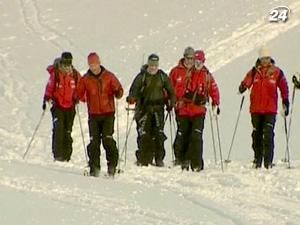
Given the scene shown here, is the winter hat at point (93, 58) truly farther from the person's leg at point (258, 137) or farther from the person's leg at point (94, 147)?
the person's leg at point (258, 137)

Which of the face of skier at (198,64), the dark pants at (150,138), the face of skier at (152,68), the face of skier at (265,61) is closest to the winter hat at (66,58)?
the face of skier at (152,68)

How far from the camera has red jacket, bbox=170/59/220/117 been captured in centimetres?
1447

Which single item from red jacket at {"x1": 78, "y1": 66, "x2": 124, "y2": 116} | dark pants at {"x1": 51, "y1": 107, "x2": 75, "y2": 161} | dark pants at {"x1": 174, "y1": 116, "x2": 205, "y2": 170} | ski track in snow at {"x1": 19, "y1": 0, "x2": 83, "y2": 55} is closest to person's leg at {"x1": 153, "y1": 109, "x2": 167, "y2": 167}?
dark pants at {"x1": 174, "y1": 116, "x2": 205, "y2": 170}

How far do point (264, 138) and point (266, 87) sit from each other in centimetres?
77

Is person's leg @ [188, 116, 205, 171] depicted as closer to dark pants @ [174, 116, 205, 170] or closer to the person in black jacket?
dark pants @ [174, 116, 205, 170]

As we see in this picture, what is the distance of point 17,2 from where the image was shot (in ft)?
121

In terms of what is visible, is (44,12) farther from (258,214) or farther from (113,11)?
(258,214)

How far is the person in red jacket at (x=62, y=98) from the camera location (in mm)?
15211

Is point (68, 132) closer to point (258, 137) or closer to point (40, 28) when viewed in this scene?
point (258, 137)

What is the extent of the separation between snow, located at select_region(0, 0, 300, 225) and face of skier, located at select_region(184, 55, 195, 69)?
1546 millimetres

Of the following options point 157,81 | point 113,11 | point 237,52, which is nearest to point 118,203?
point 157,81


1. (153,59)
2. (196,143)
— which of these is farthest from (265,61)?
(153,59)

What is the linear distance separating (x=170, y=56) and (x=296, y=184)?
13673 millimetres

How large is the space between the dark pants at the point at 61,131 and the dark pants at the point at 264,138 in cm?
294
